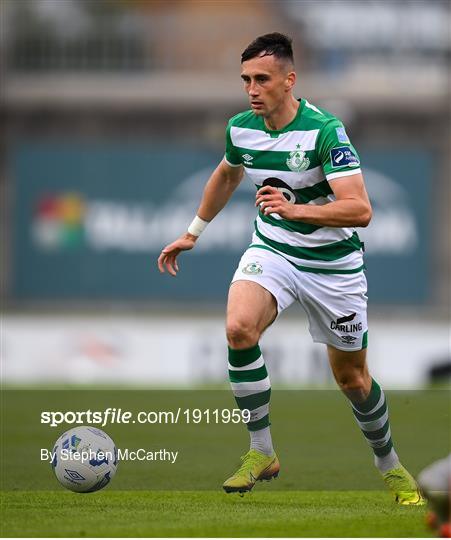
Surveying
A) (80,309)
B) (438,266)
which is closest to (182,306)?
(80,309)

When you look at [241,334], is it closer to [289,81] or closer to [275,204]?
[275,204]

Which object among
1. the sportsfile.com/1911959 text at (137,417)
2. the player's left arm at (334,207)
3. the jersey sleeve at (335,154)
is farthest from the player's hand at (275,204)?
the sportsfile.com/1911959 text at (137,417)

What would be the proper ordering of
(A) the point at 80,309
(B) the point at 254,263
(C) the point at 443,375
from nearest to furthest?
(B) the point at 254,263, (C) the point at 443,375, (A) the point at 80,309

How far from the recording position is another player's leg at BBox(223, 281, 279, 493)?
24.7ft

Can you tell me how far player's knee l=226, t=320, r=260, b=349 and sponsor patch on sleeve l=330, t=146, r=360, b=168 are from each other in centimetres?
106

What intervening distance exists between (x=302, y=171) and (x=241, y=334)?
105 centimetres

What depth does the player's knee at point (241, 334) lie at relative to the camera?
7484 mm

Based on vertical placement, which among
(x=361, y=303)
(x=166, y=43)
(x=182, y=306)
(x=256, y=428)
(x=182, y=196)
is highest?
(x=361, y=303)

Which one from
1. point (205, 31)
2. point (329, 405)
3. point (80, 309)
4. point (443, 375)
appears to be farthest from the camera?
point (205, 31)

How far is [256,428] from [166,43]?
1901cm

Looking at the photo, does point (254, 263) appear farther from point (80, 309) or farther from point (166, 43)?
point (166, 43)

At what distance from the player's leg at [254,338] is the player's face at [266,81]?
893 mm

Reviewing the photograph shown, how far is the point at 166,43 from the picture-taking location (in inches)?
1025

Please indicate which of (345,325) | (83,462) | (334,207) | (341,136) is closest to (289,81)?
(341,136)
